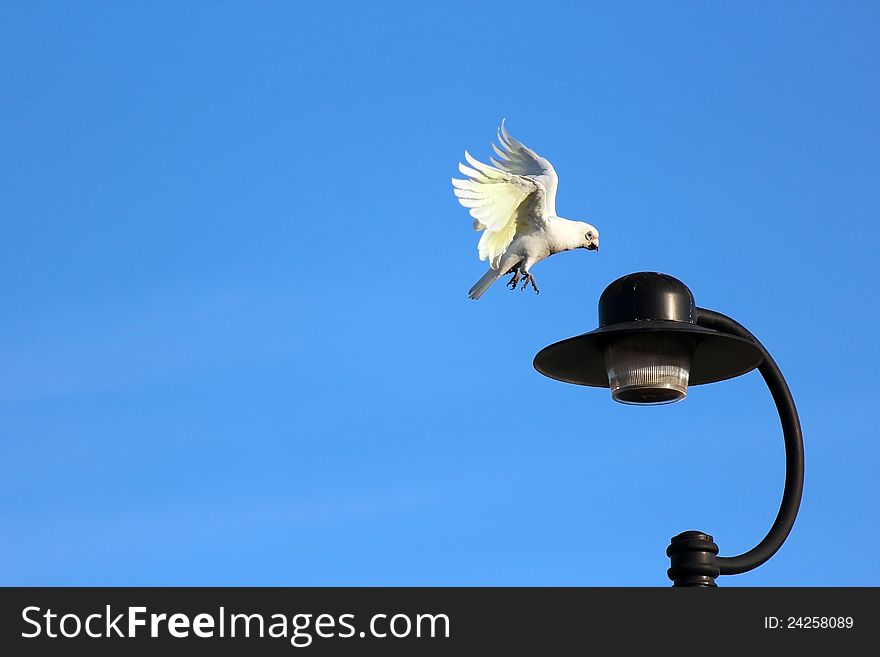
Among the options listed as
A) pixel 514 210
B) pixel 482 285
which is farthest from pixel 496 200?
pixel 482 285

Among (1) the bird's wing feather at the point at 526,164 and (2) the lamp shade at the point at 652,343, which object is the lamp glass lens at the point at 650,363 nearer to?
(2) the lamp shade at the point at 652,343

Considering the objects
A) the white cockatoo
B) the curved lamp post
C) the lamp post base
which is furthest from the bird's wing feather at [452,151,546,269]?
the lamp post base

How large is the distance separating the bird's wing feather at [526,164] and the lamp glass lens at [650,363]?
17.9ft

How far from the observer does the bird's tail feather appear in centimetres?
1259

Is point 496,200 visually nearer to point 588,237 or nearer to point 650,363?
point 588,237

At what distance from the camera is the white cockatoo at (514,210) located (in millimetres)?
12273

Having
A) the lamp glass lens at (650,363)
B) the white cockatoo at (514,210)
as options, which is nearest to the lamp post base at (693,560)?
the lamp glass lens at (650,363)

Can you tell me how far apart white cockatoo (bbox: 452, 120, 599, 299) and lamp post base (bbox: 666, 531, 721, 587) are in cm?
595

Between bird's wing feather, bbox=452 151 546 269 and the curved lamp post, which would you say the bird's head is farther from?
the curved lamp post
